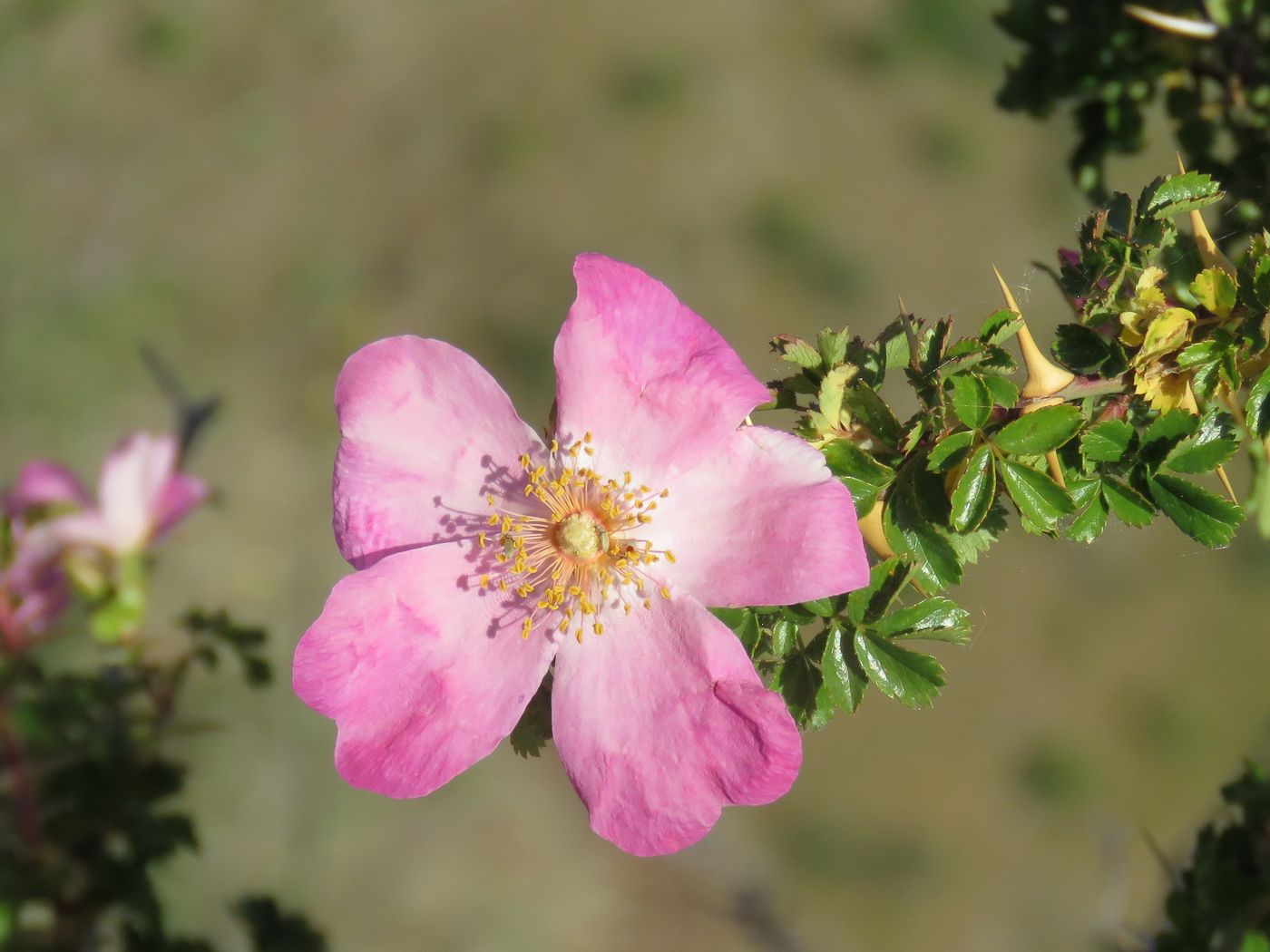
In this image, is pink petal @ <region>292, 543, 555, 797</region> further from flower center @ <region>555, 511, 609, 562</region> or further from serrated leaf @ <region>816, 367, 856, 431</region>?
serrated leaf @ <region>816, 367, 856, 431</region>

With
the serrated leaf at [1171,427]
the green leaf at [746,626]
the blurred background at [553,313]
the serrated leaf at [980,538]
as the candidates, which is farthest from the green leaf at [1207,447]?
the blurred background at [553,313]

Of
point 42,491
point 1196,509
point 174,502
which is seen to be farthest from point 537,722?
point 42,491

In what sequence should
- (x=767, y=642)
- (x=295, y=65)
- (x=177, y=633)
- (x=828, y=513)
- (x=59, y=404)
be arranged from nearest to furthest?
(x=828, y=513)
(x=767, y=642)
(x=177, y=633)
(x=59, y=404)
(x=295, y=65)

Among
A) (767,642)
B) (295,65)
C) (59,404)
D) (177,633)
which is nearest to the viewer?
(767,642)

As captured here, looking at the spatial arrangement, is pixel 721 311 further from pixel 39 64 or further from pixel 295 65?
pixel 39 64

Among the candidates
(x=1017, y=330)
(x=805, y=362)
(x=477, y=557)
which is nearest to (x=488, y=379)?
(x=477, y=557)

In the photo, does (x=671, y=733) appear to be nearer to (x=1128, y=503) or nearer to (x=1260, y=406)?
(x=1128, y=503)
